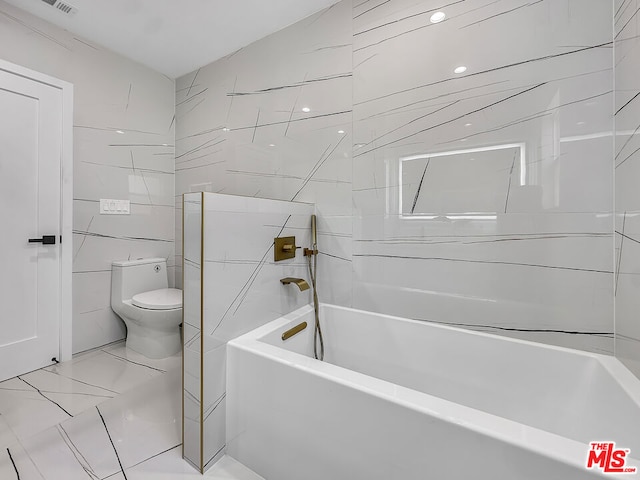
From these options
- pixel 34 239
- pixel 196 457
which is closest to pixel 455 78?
pixel 196 457

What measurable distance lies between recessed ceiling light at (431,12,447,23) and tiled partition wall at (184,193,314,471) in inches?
52.6

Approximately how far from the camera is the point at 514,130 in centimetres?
141

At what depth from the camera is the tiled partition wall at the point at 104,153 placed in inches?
81.5

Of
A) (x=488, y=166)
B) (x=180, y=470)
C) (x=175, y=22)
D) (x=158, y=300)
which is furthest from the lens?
(x=158, y=300)

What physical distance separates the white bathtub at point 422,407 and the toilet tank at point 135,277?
→ 1.51 metres

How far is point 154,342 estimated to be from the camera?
2.23 meters

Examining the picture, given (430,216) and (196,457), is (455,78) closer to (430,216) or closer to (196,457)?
(430,216)

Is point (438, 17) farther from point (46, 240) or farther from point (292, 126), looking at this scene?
point (46, 240)

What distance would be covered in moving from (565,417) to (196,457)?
1497mm

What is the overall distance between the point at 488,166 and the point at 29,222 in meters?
2.77

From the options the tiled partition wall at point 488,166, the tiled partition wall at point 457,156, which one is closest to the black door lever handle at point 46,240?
the tiled partition wall at point 457,156

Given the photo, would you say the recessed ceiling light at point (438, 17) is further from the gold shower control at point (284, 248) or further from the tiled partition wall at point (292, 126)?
the gold shower control at point (284, 248)

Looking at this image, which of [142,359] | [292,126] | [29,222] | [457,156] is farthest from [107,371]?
[457,156]

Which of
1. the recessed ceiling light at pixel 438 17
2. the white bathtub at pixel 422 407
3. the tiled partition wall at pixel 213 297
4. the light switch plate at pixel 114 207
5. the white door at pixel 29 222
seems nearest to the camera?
the white bathtub at pixel 422 407
